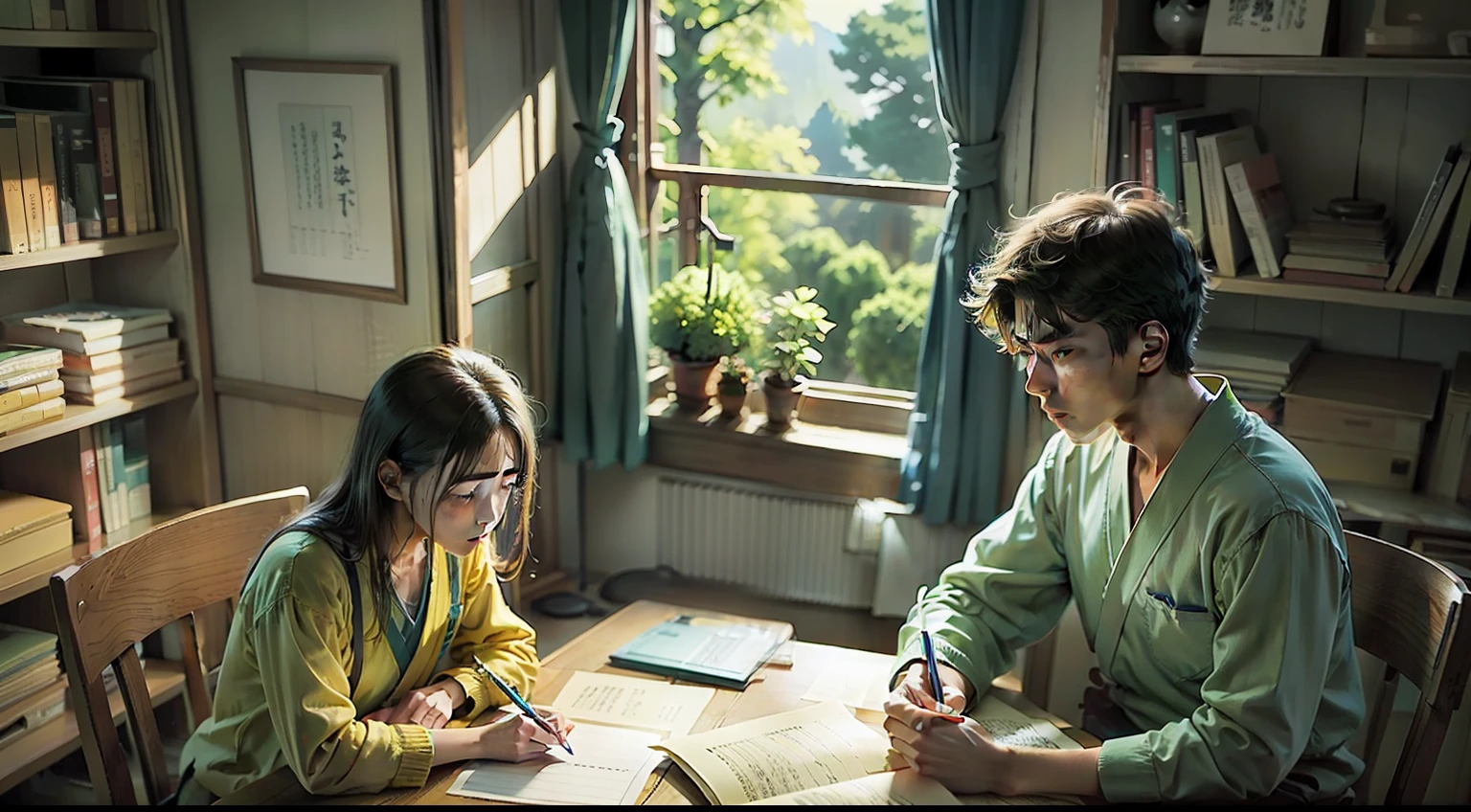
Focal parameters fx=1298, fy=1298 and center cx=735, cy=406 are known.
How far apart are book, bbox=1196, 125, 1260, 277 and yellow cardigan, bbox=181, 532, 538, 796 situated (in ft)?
4.70

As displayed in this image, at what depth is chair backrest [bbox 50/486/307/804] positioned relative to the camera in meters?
1.59

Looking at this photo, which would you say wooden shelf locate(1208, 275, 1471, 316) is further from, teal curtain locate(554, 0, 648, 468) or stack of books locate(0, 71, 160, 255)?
stack of books locate(0, 71, 160, 255)

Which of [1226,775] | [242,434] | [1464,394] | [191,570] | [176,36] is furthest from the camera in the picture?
[242,434]

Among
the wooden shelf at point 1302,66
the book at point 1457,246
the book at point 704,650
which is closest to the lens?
the book at point 704,650

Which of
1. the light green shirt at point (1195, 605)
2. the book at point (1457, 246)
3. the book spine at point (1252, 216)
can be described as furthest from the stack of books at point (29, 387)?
the book at point (1457, 246)

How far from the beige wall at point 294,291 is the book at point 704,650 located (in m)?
1.10

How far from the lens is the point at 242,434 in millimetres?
2980

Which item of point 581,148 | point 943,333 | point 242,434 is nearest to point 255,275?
point 242,434

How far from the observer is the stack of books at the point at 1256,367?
93.0 inches

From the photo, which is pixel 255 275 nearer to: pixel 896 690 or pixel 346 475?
pixel 346 475

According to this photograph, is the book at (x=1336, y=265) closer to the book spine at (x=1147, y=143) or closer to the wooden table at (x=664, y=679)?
the book spine at (x=1147, y=143)

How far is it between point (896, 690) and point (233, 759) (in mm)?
827

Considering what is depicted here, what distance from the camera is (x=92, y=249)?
2.55m

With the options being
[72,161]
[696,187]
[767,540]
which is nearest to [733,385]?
[767,540]
